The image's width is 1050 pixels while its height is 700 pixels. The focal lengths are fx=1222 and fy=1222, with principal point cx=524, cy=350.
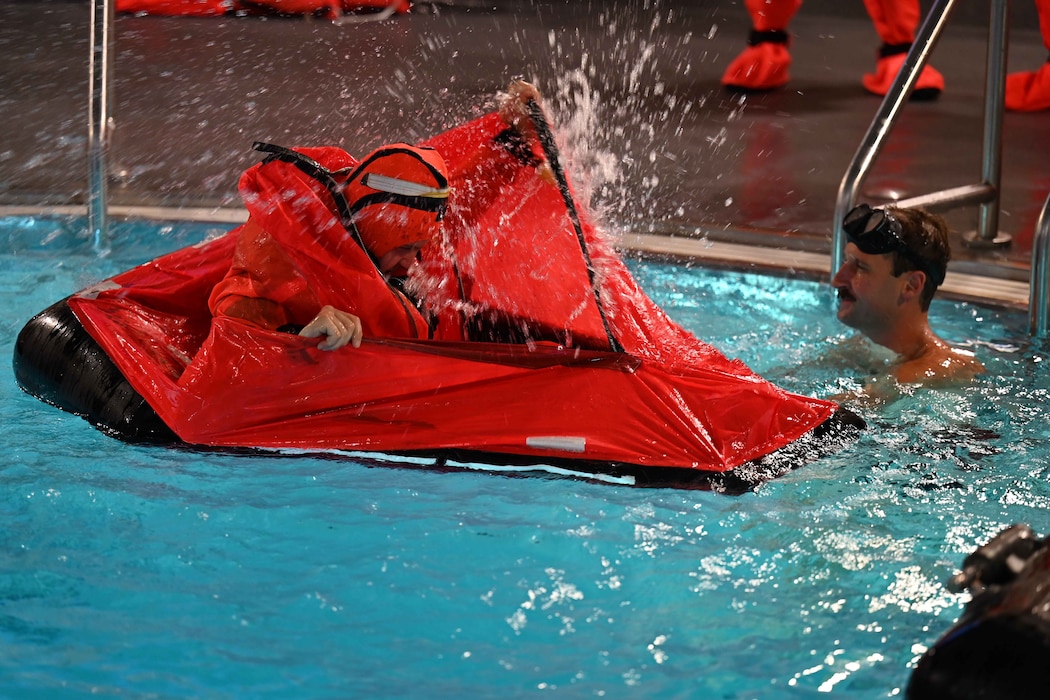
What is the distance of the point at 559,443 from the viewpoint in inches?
113

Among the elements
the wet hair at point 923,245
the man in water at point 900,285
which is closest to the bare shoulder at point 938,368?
the man in water at point 900,285

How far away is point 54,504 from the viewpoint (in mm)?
2883

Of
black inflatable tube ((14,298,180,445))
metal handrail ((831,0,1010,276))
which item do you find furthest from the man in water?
black inflatable tube ((14,298,180,445))

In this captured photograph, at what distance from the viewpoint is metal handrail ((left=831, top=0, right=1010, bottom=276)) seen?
4148mm

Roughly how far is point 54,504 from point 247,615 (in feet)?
2.29

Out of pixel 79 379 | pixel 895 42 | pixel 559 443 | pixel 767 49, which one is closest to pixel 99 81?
pixel 79 379

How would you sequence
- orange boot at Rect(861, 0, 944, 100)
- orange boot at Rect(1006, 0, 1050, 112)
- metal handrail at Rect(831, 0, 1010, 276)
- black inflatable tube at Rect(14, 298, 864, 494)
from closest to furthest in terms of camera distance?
black inflatable tube at Rect(14, 298, 864, 494)
metal handrail at Rect(831, 0, 1010, 276)
orange boot at Rect(1006, 0, 1050, 112)
orange boot at Rect(861, 0, 944, 100)

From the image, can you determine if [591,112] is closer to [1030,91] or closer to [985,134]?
[1030,91]

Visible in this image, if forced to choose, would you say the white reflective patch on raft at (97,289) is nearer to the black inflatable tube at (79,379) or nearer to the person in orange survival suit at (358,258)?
the black inflatable tube at (79,379)

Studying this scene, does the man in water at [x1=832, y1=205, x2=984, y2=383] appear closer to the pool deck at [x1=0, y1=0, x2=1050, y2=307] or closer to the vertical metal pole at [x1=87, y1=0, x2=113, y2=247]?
the pool deck at [x1=0, y1=0, x2=1050, y2=307]

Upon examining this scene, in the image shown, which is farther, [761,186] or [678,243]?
[761,186]

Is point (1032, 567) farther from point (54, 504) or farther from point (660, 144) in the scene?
point (660, 144)

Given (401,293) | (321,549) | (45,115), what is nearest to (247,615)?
(321,549)

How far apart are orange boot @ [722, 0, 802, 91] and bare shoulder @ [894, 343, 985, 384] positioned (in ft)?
17.2
